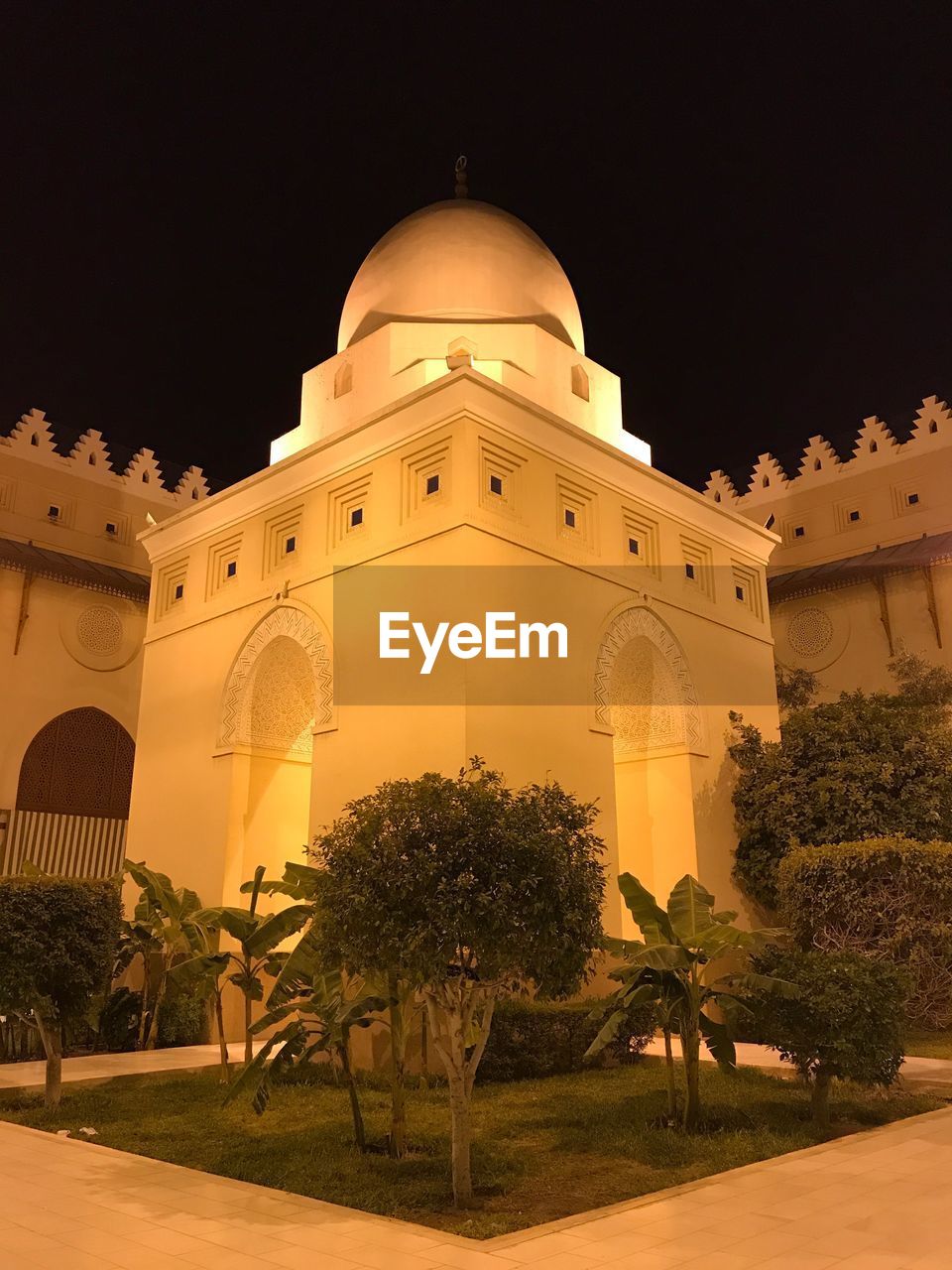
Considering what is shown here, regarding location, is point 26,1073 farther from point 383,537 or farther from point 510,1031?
point 383,537

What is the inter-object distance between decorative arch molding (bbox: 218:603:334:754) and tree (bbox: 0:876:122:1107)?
4.58 m

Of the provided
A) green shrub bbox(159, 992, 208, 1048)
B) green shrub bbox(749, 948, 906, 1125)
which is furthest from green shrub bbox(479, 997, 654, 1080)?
green shrub bbox(159, 992, 208, 1048)

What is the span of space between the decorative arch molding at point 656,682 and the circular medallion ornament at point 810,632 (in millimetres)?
7702

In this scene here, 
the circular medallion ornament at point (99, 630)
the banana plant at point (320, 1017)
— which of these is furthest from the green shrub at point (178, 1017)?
the circular medallion ornament at point (99, 630)

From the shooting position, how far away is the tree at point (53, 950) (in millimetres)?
7574

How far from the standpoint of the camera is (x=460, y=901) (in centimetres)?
504

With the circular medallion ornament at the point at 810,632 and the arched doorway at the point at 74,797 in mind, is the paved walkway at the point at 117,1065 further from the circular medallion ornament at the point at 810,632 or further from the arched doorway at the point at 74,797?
the circular medallion ornament at the point at 810,632

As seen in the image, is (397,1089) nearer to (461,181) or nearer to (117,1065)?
(117,1065)

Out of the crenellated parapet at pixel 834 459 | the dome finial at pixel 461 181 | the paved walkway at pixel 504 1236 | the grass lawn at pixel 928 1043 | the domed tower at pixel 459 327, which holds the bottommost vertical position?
the paved walkway at pixel 504 1236

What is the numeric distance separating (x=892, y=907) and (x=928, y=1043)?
155 centimetres

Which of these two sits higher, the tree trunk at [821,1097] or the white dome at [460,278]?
the white dome at [460,278]

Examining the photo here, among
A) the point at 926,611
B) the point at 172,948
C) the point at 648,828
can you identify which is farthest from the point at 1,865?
the point at 926,611

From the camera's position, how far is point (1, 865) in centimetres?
1616

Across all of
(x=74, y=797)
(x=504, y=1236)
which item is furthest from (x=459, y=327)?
(x=504, y=1236)
